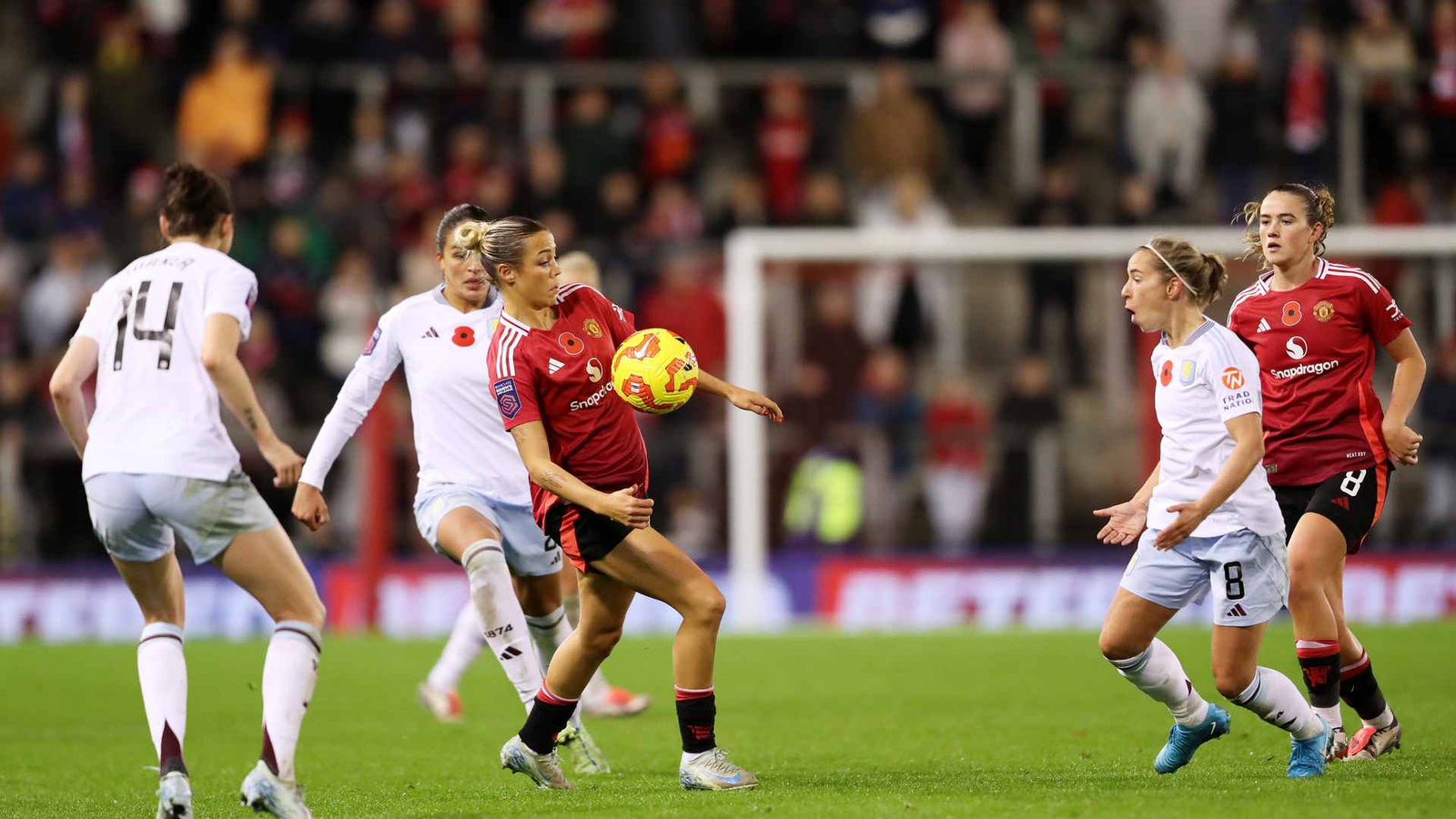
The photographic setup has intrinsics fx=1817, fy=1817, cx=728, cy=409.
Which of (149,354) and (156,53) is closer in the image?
(149,354)

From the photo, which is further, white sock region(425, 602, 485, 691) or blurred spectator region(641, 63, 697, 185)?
blurred spectator region(641, 63, 697, 185)

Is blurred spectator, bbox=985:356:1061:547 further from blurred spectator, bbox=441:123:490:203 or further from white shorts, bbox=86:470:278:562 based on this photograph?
white shorts, bbox=86:470:278:562

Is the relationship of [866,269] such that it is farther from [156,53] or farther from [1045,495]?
[156,53]

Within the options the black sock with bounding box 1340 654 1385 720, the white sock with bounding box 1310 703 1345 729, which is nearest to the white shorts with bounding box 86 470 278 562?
the white sock with bounding box 1310 703 1345 729

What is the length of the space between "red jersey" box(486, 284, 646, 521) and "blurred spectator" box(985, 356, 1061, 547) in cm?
992

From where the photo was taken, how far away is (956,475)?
16.4 meters

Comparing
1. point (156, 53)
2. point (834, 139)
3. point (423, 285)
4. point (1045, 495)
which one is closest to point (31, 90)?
point (156, 53)

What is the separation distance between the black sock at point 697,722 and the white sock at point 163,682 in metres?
1.77

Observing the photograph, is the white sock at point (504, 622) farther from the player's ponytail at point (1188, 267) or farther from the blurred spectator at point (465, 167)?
the blurred spectator at point (465, 167)

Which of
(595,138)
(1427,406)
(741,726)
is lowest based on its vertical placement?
(741,726)

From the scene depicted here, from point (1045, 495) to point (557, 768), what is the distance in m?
10.0

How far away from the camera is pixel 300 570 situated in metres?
6.22

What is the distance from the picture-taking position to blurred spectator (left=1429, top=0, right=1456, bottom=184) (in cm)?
1836

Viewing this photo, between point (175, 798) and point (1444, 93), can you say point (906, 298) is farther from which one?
point (175, 798)
